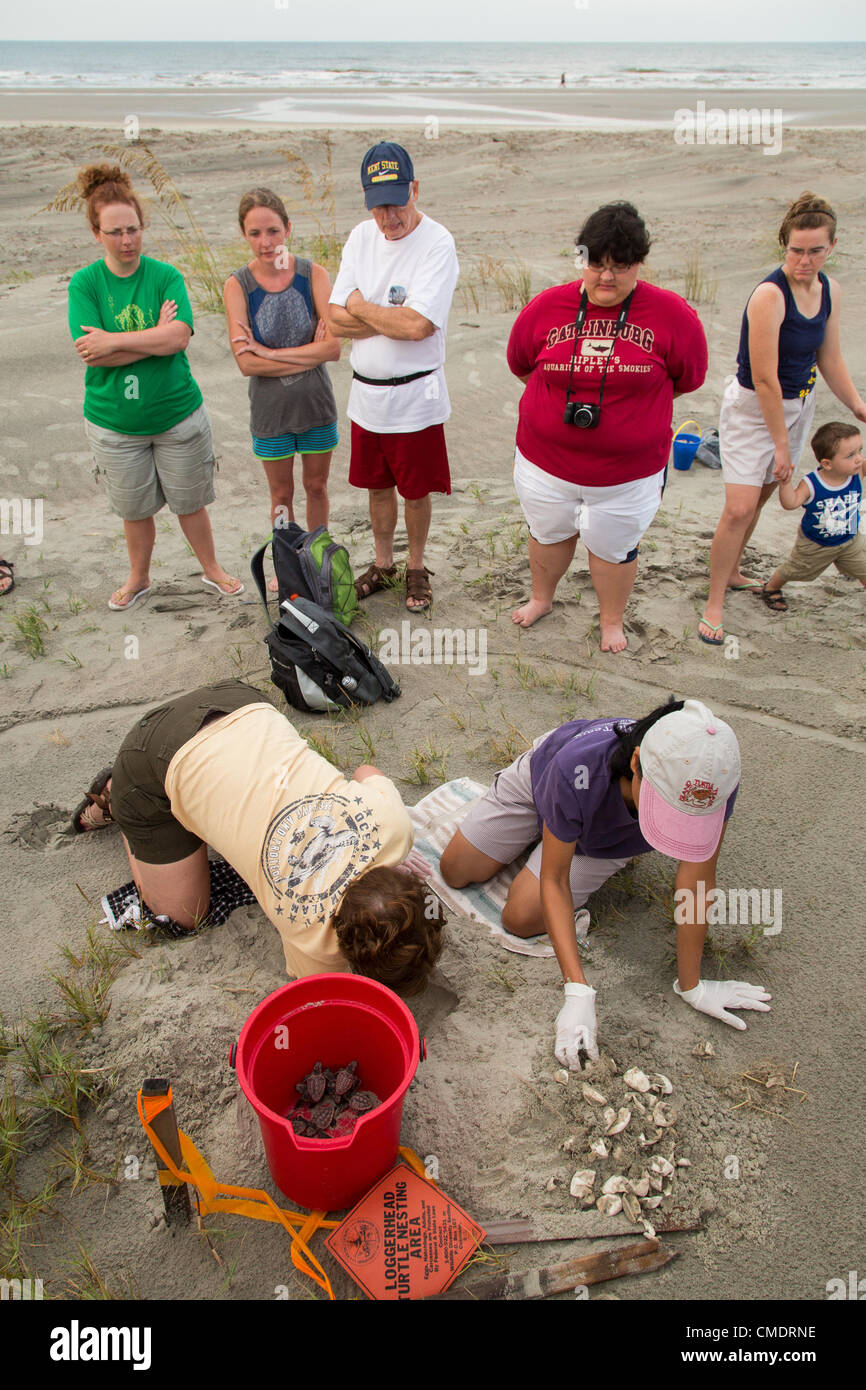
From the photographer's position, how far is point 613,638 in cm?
388

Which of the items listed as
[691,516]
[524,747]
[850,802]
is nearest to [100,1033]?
[524,747]

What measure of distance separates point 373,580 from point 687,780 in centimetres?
261

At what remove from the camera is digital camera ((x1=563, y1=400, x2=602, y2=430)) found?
3.30m

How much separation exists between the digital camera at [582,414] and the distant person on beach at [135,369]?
5.60 ft

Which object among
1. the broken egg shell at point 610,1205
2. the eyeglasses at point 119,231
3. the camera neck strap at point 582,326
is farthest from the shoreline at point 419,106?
the broken egg shell at point 610,1205

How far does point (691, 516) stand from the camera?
16.9ft

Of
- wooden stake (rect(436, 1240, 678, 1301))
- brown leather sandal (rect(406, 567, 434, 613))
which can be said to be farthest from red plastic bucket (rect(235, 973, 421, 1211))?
brown leather sandal (rect(406, 567, 434, 613))

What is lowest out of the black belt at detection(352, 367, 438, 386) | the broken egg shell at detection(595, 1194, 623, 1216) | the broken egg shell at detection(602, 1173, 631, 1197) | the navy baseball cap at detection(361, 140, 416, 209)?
the broken egg shell at detection(595, 1194, 623, 1216)

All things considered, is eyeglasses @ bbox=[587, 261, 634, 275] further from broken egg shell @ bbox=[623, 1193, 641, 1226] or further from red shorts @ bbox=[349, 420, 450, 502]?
broken egg shell @ bbox=[623, 1193, 641, 1226]

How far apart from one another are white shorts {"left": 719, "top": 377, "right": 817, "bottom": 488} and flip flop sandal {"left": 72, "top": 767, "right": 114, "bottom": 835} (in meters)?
2.86

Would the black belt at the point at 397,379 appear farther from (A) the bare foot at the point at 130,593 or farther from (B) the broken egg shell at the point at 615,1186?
(B) the broken egg shell at the point at 615,1186

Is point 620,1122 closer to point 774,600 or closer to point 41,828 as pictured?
point 41,828

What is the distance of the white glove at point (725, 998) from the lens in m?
2.33
